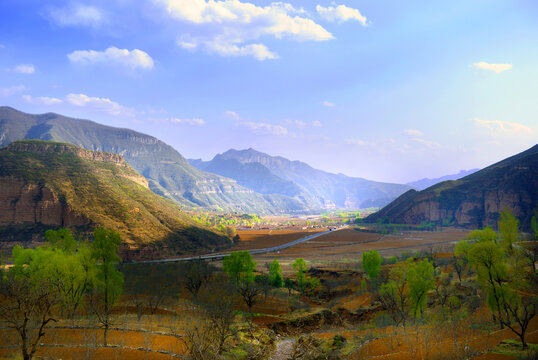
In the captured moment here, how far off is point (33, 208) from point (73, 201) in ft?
40.0

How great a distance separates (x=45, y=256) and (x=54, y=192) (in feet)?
240

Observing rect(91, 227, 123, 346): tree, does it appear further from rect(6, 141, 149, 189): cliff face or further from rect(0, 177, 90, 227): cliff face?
rect(6, 141, 149, 189): cliff face

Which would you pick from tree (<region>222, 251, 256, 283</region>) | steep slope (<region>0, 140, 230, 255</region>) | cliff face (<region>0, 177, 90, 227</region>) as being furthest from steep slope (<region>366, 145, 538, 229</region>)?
cliff face (<region>0, 177, 90, 227</region>)

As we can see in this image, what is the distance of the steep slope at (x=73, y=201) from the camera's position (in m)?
94.9

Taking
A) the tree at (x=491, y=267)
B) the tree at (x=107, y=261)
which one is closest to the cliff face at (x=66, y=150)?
the tree at (x=107, y=261)

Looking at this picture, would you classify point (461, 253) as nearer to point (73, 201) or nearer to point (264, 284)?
point (264, 284)

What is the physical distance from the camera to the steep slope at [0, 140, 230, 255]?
311 ft

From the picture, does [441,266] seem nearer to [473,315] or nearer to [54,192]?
[473,315]

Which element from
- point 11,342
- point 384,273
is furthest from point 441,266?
point 11,342

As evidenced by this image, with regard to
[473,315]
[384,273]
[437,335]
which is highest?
[437,335]

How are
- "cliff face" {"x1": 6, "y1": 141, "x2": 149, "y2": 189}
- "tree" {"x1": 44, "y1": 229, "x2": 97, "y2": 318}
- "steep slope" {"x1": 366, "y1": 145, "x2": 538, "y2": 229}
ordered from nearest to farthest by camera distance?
"tree" {"x1": 44, "y1": 229, "x2": 97, "y2": 318}
"cliff face" {"x1": 6, "y1": 141, "x2": 149, "y2": 189}
"steep slope" {"x1": 366, "y1": 145, "x2": 538, "y2": 229}

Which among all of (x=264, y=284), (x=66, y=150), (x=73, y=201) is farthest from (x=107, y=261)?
(x=66, y=150)

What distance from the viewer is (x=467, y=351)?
2070 centimetres

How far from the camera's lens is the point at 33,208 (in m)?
95.8
